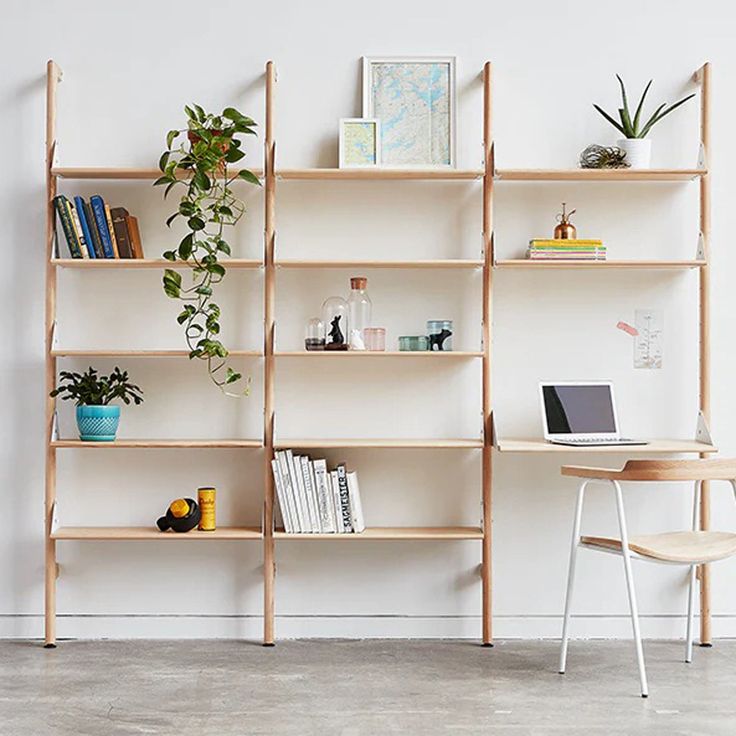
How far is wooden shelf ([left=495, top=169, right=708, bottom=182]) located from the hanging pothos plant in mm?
955

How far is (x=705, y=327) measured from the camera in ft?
14.2

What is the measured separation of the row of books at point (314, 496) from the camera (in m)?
4.18

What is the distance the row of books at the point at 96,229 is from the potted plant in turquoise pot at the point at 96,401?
44cm

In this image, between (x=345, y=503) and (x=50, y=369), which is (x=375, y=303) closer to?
(x=345, y=503)

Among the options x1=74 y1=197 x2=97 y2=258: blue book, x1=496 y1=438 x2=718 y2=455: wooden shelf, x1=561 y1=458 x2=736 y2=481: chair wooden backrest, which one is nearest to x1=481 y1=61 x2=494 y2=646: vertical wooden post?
x1=496 y1=438 x2=718 y2=455: wooden shelf

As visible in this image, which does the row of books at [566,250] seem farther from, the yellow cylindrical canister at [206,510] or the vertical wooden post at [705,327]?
the yellow cylindrical canister at [206,510]

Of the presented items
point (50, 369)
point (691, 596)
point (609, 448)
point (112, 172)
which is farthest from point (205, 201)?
point (691, 596)

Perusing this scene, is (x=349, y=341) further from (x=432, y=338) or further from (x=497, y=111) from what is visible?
(x=497, y=111)

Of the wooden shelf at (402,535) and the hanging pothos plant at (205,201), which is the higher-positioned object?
the hanging pothos plant at (205,201)

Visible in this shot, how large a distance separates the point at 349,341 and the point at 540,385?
2.38 ft

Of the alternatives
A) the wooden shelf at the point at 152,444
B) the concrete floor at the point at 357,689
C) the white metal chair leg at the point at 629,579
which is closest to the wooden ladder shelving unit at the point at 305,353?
the wooden shelf at the point at 152,444

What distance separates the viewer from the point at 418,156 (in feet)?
14.2

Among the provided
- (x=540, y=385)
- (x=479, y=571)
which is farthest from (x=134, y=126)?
(x=479, y=571)

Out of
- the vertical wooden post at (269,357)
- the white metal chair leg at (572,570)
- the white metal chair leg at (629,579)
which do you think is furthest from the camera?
the vertical wooden post at (269,357)
